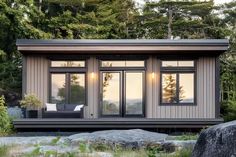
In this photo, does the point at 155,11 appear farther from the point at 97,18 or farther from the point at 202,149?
the point at 202,149

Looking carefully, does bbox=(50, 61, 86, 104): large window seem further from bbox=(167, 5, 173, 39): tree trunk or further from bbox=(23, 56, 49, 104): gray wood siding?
bbox=(167, 5, 173, 39): tree trunk

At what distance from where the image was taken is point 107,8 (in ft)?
91.1

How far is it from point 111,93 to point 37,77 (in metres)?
2.57

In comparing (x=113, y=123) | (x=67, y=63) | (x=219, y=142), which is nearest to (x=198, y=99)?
(x=113, y=123)

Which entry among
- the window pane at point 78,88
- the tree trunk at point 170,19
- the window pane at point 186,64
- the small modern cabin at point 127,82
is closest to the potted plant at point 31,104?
the small modern cabin at point 127,82

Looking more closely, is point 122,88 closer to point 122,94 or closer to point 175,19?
point 122,94

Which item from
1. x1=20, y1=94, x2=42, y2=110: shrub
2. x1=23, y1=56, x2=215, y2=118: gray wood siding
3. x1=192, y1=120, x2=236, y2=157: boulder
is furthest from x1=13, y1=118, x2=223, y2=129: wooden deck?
x1=192, y1=120, x2=236, y2=157: boulder

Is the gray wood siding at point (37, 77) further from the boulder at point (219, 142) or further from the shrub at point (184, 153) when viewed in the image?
the boulder at point (219, 142)

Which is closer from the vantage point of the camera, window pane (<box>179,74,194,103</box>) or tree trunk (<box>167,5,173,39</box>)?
window pane (<box>179,74,194,103</box>)

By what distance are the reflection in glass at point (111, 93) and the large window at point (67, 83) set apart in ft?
2.43

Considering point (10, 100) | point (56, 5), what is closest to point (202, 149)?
point (10, 100)

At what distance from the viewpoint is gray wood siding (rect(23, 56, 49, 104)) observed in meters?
14.5

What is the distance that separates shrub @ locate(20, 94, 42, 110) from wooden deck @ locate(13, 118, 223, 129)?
1.08 metres

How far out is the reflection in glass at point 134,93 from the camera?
1468 centimetres
